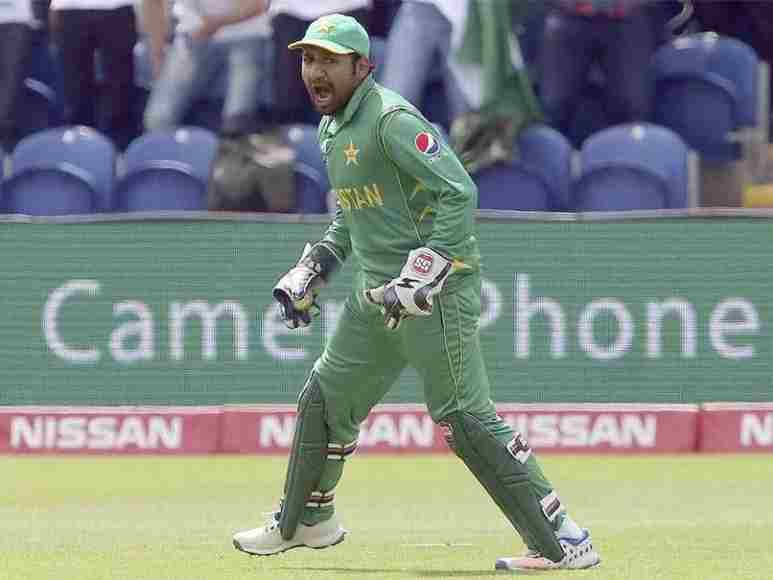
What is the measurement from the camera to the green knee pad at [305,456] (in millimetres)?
7223

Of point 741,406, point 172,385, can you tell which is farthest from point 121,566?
point 741,406

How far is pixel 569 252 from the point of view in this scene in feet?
40.2

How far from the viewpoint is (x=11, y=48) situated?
13617 mm

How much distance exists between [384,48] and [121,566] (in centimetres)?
695

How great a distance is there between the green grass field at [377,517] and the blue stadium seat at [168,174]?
1880 millimetres

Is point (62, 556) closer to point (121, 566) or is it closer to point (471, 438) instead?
point (121, 566)

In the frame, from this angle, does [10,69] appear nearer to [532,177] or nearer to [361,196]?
[532,177]

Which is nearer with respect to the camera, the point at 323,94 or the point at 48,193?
the point at 323,94

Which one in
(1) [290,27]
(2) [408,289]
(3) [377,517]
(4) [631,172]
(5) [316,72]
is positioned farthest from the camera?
(1) [290,27]

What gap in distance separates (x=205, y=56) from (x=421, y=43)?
1514 mm

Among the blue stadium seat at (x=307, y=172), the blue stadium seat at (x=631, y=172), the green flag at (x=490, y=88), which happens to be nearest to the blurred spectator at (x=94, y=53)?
the blue stadium seat at (x=307, y=172)

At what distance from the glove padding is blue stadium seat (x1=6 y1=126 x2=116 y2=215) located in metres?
6.75

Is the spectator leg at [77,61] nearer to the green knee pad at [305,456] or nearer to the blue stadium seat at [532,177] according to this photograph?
the blue stadium seat at [532,177]

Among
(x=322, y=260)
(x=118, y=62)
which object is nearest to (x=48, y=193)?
(x=118, y=62)
